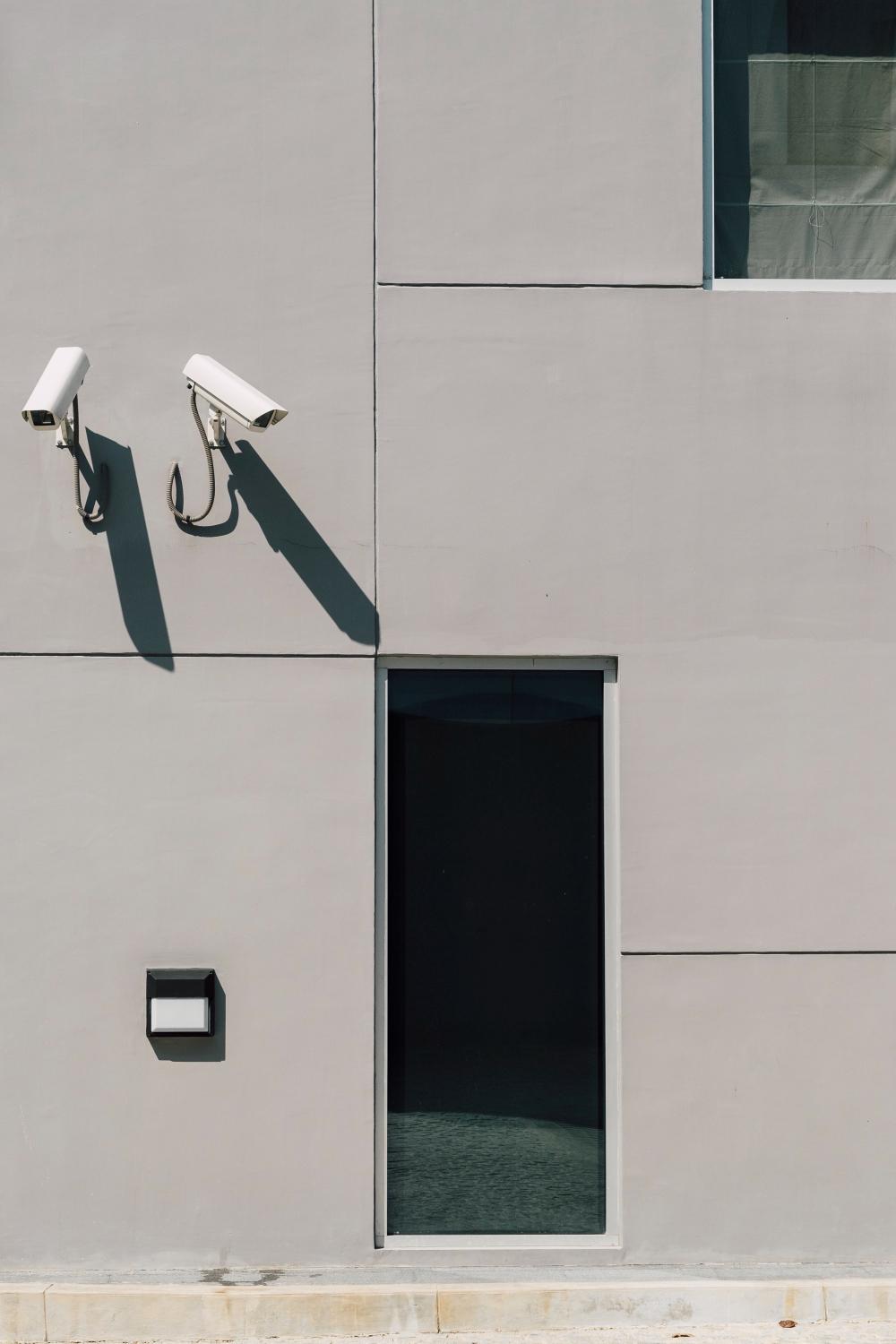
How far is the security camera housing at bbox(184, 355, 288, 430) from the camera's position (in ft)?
16.7

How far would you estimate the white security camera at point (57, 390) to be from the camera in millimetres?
4973

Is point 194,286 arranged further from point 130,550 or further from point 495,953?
point 495,953

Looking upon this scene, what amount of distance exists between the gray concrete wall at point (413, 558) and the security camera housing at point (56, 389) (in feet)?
1.09

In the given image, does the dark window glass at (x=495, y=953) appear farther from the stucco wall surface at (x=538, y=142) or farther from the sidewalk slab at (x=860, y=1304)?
the stucco wall surface at (x=538, y=142)

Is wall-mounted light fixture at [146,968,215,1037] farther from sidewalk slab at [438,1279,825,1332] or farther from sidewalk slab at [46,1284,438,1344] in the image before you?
sidewalk slab at [438,1279,825,1332]

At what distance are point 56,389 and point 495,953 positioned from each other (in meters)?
2.99

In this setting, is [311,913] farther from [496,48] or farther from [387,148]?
[496,48]

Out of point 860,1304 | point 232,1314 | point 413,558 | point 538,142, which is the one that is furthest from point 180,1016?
point 538,142

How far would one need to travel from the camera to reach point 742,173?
5895 mm

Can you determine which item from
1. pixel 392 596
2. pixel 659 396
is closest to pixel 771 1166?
pixel 392 596

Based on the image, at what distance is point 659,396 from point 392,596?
57.8 inches

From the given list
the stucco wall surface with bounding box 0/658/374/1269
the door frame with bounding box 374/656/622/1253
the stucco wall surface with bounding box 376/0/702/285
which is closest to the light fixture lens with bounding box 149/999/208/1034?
the stucco wall surface with bounding box 0/658/374/1269

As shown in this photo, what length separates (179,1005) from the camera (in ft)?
17.9

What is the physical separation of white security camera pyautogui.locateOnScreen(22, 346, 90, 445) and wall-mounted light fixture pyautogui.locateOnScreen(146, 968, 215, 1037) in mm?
2351
